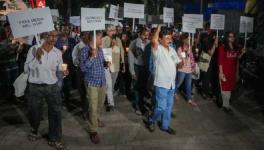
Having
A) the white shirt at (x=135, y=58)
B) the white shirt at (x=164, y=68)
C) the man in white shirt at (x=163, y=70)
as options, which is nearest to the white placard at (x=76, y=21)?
the white shirt at (x=135, y=58)

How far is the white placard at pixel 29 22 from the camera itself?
7.42 metres

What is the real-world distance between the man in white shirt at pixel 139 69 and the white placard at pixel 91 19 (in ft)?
6.73

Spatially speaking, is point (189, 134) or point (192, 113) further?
point (192, 113)

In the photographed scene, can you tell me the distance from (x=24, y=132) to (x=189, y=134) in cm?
315

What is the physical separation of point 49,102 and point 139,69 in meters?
3.53

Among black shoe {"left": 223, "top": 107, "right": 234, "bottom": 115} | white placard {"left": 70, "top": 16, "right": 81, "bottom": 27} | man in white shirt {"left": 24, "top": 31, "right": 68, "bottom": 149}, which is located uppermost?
white placard {"left": 70, "top": 16, "right": 81, "bottom": 27}

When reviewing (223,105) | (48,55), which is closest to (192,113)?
(223,105)

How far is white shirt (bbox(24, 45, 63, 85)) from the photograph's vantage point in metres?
7.41

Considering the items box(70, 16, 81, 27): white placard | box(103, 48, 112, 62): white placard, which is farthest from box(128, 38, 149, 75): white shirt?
box(70, 16, 81, 27): white placard

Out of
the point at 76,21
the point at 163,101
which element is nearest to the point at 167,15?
the point at 76,21

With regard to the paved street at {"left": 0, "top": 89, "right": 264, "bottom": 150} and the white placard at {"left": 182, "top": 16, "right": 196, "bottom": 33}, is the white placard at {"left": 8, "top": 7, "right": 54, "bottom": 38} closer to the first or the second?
the paved street at {"left": 0, "top": 89, "right": 264, "bottom": 150}

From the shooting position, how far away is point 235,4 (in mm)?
28406

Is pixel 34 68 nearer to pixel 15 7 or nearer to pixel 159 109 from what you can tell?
pixel 159 109

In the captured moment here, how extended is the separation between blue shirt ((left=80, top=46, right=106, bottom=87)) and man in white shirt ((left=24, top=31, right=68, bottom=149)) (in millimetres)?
553
